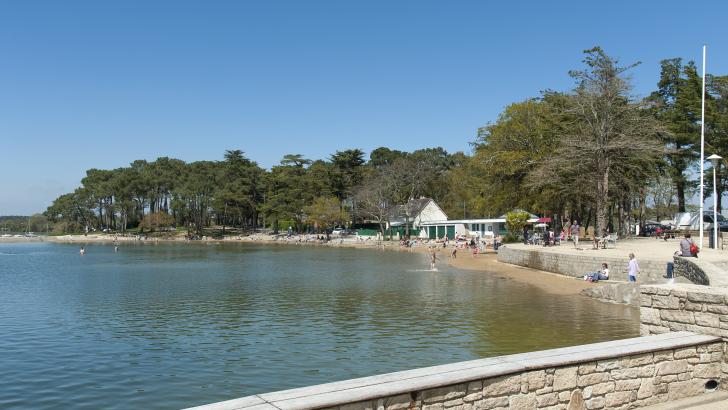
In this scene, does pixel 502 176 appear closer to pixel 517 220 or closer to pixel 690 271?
pixel 517 220

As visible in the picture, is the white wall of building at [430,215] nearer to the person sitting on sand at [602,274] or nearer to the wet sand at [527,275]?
the wet sand at [527,275]

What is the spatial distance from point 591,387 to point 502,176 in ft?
143

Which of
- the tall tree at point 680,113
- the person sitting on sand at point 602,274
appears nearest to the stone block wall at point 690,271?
the person sitting on sand at point 602,274

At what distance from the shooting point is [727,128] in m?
46.5

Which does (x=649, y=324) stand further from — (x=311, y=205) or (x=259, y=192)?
(x=259, y=192)

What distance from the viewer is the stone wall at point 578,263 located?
23500mm

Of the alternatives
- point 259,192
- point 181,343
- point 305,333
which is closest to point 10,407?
point 181,343

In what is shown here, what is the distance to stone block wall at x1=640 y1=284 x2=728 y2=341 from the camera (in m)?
7.43

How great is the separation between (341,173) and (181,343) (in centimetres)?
7934

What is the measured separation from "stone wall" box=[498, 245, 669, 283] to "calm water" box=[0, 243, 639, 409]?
11.9ft

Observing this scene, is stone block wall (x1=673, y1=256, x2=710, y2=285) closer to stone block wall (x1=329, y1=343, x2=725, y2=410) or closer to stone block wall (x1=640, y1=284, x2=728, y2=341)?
stone block wall (x1=640, y1=284, x2=728, y2=341)

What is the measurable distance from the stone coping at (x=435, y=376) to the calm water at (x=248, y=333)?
6.05 metres

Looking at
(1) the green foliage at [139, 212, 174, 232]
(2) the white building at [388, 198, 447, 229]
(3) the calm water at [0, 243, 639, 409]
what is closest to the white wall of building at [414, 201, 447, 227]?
(2) the white building at [388, 198, 447, 229]

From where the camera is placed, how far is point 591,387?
263 inches
